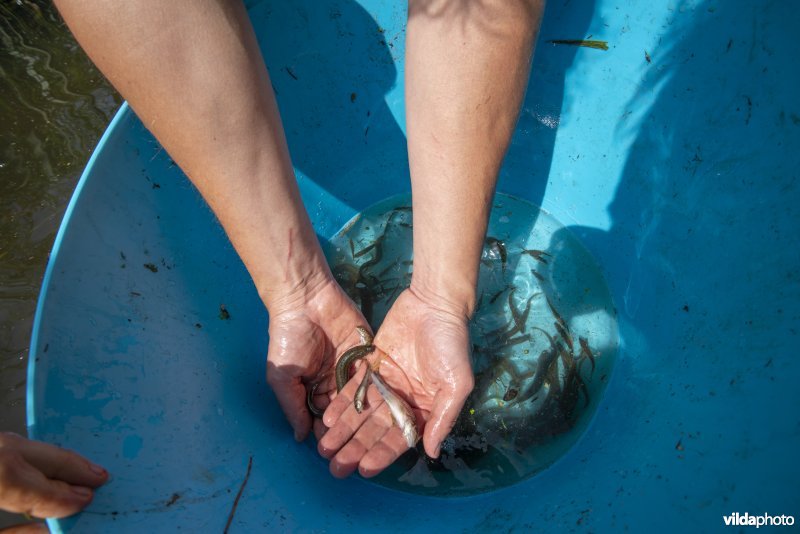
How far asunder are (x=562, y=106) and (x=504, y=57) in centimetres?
104

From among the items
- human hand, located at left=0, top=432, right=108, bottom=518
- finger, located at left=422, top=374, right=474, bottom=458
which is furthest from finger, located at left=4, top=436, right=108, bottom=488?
finger, located at left=422, top=374, right=474, bottom=458

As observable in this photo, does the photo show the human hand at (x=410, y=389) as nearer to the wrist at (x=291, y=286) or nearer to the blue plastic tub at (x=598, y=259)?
Answer: the blue plastic tub at (x=598, y=259)

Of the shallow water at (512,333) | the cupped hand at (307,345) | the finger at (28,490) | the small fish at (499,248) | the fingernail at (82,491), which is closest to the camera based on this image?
the finger at (28,490)

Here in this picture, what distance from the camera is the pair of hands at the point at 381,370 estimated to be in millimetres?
2383

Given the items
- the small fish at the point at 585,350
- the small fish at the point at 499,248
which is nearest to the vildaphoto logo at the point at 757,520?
the small fish at the point at 585,350

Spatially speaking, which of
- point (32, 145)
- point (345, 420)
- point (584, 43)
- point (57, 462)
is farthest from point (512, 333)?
point (32, 145)

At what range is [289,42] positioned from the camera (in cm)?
291

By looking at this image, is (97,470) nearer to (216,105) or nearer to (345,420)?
(345,420)

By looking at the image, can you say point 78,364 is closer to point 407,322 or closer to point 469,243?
point 407,322

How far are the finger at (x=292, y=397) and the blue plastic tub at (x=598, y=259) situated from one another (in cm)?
11

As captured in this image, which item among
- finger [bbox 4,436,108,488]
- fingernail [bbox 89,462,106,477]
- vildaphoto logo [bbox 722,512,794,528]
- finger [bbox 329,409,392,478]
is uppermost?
finger [bbox 4,436,108,488]

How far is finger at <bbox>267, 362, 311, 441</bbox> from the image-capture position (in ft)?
7.96

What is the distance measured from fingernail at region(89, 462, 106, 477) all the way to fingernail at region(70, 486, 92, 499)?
0.06 meters

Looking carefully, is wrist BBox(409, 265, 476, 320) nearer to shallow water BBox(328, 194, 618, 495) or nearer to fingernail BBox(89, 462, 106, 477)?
shallow water BBox(328, 194, 618, 495)
